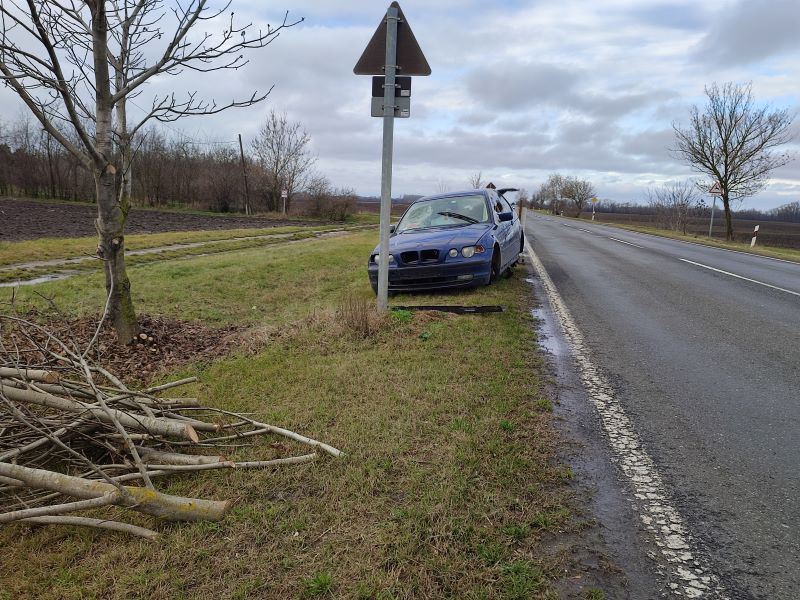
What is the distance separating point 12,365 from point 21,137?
224 ft

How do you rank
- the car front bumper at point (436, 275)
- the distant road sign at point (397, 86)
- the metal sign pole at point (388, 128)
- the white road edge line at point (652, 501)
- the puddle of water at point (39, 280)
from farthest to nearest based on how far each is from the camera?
the puddle of water at point (39, 280)
the car front bumper at point (436, 275)
the distant road sign at point (397, 86)
the metal sign pole at point (388, 128)
the white road edge line at point (652, 501)

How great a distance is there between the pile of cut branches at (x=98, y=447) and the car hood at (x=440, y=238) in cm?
429

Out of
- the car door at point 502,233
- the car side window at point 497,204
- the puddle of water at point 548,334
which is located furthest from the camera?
the car side window at point 497,204

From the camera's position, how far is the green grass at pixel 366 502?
2.05 meters

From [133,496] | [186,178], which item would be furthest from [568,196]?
[133,496]

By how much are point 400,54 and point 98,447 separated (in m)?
4.97

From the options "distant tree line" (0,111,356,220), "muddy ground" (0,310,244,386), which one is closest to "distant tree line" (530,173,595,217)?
"distant tree line" (0,111,356,220)

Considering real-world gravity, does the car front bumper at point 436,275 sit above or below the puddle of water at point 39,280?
above

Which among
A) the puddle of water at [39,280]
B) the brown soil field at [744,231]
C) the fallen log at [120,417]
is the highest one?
the brown soil field at [744,231]

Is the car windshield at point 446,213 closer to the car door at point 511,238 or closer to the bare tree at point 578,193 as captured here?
the car door at point 511,238

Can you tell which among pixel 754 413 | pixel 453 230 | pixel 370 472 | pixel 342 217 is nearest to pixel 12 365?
pixel 370 472

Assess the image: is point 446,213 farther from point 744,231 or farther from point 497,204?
point 744,231

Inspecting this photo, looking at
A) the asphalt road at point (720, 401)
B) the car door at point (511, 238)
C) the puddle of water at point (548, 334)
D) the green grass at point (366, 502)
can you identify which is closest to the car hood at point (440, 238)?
the car door at point (511, 238)

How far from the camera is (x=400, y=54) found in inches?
227
